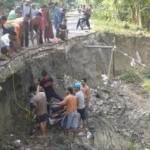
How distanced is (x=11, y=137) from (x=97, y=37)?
35.5 ft

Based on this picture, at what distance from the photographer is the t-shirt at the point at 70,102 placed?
16.0 m

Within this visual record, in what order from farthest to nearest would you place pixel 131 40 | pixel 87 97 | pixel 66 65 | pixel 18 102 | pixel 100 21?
pixel 100 21 → pixel 131 40 → pixel 66 65 → pixel 87 97 → pixel 18 102

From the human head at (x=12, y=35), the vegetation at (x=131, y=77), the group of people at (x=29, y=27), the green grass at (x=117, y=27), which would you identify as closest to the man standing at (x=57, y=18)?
the group of people at (x=29, y=27)

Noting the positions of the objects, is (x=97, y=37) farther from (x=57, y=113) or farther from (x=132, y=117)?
(x=57, y=113)

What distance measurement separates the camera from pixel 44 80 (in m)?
16.4

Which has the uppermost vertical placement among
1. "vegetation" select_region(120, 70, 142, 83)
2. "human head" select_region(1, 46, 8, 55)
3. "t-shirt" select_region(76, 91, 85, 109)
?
"human head" select_region(1, 46, 8, 55)

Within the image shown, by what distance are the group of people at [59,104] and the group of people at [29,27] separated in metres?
1.80

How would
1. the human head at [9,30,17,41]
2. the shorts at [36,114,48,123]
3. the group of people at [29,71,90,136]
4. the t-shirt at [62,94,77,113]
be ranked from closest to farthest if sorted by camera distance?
the group of people at [29,71,90,136]
the shorts at [36,114,48,123]
the t-shirt at [62,94,77,113]
the human head at [9,30,17,41]

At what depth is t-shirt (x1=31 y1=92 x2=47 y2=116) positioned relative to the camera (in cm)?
1548

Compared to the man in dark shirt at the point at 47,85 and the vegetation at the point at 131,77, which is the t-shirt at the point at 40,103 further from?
the vegetation at the point at 131,77

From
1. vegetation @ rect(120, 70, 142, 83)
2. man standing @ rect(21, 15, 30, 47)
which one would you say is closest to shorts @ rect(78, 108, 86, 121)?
man standing @ rect(21, 15, 30, 47)

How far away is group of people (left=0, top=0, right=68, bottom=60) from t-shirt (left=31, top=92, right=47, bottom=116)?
2.24 meters

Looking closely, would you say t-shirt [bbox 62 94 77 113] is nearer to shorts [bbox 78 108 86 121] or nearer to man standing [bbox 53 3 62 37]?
shorts [bbox 78 108 86 121]

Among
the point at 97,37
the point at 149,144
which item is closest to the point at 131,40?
the point at 97,37
